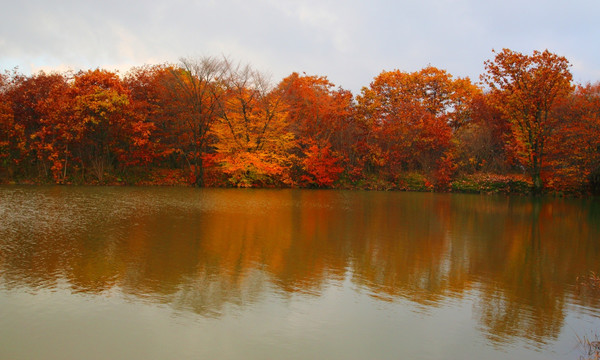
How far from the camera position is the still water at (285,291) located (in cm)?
552

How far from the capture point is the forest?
106ft

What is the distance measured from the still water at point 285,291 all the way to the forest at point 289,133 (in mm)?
19913

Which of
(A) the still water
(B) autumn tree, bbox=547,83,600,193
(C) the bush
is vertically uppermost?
(B) autumn tree, bbox=547,83,600,193

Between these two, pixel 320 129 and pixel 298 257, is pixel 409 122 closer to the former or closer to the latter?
pixel 320 129

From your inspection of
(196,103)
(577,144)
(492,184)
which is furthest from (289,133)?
→ (577,144)

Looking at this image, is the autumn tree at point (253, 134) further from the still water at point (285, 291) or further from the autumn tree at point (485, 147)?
the still water at point (285, 291)

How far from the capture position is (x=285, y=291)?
25.0 ft

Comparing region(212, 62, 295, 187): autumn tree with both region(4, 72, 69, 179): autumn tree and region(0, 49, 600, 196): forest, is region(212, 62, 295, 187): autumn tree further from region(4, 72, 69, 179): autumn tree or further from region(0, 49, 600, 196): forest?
region(4, 72, 69, 179): autumn tree

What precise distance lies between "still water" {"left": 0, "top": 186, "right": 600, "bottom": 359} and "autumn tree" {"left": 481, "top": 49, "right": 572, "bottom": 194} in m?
20.1

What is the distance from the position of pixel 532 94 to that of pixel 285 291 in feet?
101

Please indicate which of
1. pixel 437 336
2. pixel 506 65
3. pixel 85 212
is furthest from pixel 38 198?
pixel 506 65

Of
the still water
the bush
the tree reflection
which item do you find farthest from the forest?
the still water

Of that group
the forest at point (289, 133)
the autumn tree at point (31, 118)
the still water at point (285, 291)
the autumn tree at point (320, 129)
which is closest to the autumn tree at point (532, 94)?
the forest at point (289, 133)

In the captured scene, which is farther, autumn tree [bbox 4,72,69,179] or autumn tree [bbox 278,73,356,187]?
autumn tree [bbox 278,73,356,187]
